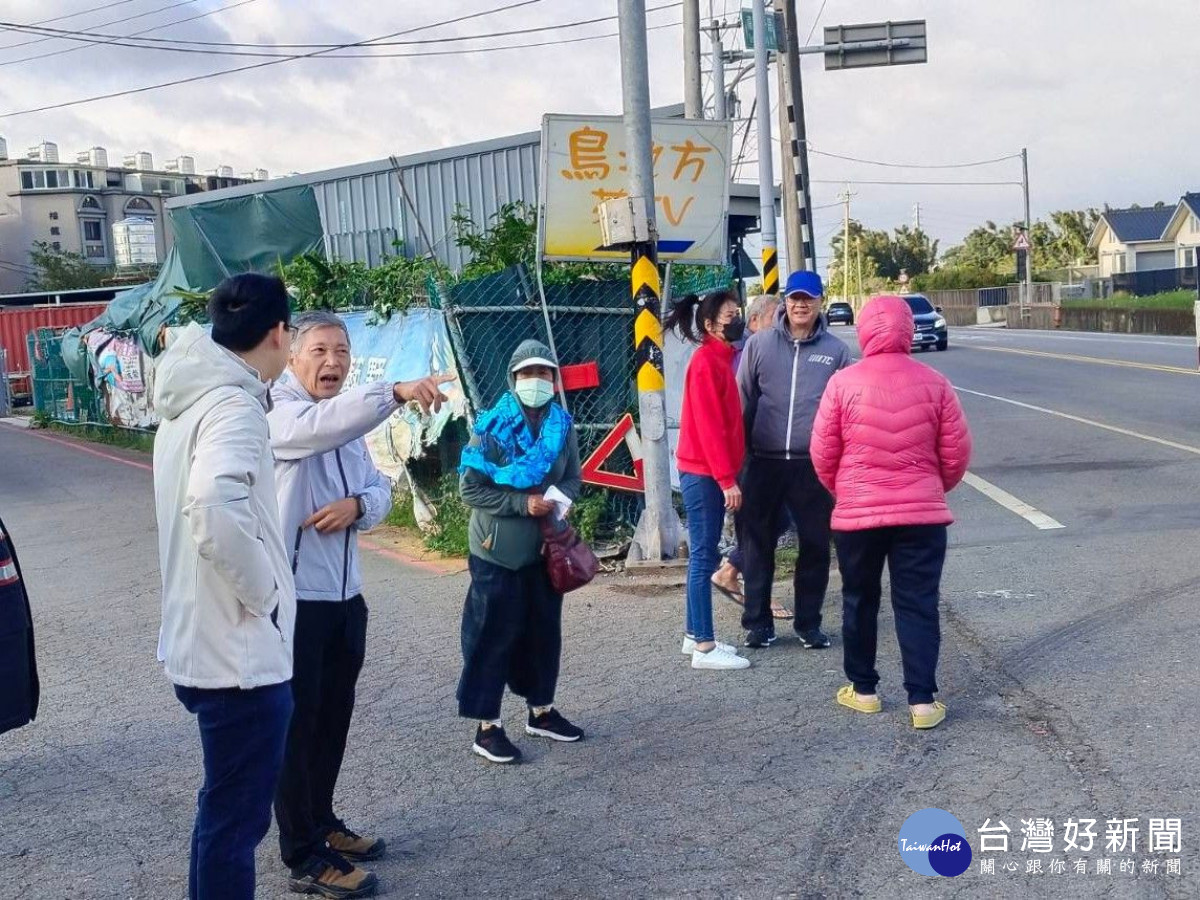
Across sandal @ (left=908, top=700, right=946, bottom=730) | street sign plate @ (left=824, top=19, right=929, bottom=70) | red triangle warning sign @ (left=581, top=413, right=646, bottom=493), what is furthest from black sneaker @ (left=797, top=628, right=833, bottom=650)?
street sign plate @ (left=824, top=19, right=929, bottom=70)

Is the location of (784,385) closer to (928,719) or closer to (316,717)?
(928,719)

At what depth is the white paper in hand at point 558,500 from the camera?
208 inches

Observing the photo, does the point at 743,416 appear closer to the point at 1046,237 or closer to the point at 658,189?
the point at 658,189

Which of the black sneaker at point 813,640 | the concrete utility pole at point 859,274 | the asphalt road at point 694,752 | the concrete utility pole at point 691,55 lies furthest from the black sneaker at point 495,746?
the concrete utility pole at point 859,274

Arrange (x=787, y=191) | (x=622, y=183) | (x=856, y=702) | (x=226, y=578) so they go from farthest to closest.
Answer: (x=787, y=191) < (x=622, y=183) < (x=856, y=702) < (x=226, y=578)

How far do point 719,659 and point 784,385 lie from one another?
4.70 feet

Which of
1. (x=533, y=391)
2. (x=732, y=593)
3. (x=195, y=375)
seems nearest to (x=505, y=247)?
(x=732, y=593)

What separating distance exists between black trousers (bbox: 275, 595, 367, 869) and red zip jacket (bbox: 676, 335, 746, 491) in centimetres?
239

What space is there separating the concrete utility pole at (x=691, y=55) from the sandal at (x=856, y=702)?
10734mm

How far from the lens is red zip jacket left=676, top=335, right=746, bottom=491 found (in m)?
6.32

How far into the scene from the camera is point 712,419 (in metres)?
6.32

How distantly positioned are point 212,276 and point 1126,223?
67.6 m

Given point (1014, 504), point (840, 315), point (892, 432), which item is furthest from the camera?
point (840, 315)

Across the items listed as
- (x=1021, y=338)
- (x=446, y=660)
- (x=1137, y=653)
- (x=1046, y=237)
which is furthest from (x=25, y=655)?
(x=1046, y=237)
